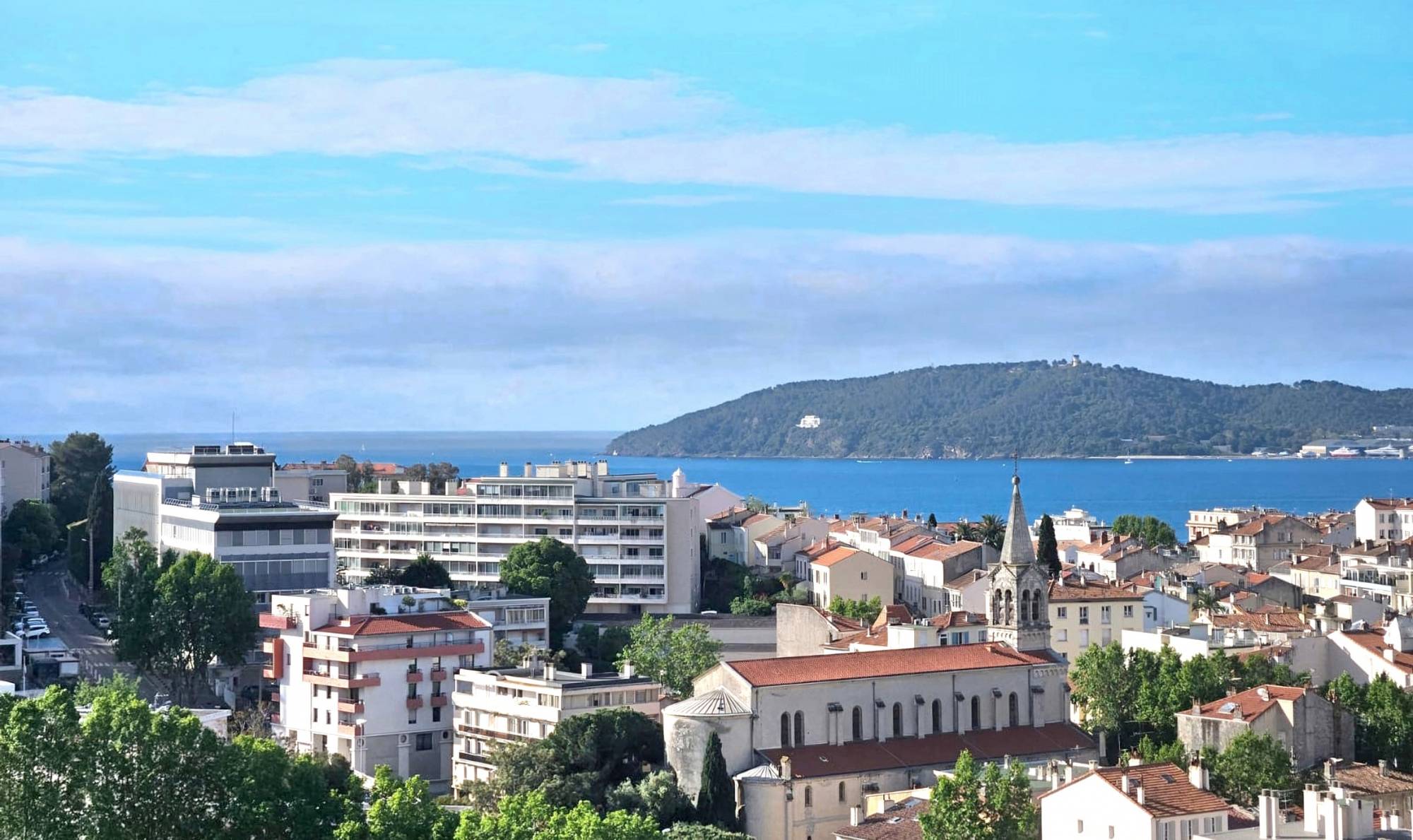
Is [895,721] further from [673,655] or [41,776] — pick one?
[41,776]

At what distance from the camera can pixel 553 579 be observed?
86688mm

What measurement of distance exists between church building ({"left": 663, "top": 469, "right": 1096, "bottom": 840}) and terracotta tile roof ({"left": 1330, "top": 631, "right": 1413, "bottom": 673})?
11.7 metres

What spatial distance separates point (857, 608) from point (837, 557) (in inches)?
282

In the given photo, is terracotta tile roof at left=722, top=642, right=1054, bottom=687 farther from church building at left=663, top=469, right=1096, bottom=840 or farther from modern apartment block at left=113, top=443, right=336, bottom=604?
modern apartment block at left=113, top=443, right=336, bottom=604

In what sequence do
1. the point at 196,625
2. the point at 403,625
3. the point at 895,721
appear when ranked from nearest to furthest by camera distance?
the point at 895,721
the point at 403,625
the point at 196,625

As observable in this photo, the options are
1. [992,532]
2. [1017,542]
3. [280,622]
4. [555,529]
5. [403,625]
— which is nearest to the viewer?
[1017,542]

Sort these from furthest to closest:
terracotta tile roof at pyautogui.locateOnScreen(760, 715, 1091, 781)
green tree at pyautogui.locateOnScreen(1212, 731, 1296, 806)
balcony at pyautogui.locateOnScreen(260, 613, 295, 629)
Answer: balcony at pyautogui.locateOnScreen(260, 613, 295, 629)
terracotta tile roof at pyautogui.locateOnScreen(760, 715, 1091, 781)
green tree at pyautogui.locateOnScreen(1212, 731, 1296, 806)

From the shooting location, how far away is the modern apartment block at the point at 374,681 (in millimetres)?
66562

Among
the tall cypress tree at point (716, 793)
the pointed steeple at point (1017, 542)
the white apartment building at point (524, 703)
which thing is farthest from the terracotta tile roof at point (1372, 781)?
the white apartment building at point (524, 703)

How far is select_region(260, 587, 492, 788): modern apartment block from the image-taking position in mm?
66562

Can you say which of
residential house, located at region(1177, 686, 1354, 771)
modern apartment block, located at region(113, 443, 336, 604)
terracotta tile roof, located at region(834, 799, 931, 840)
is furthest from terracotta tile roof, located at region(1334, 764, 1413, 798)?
modern apartment block, located at region(113, 443, 336, 604)

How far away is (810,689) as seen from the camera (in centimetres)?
5841

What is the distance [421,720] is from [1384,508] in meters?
77.2

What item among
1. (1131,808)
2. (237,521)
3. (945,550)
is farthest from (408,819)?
(945,550)
